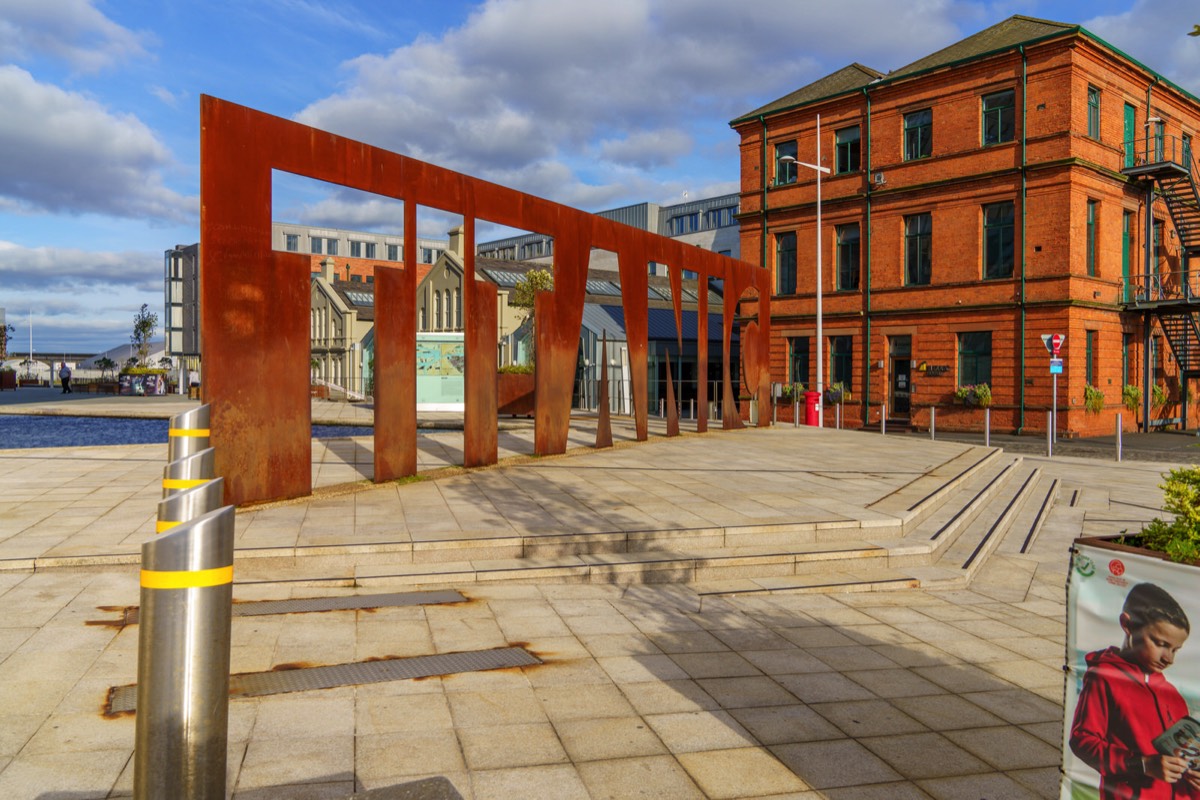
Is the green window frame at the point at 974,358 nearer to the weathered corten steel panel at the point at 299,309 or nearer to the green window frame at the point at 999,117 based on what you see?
the green window frame at the point at 999,117

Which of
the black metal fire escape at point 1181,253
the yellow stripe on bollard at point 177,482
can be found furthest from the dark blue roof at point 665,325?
the yellow stripe on bollard at point 177,482

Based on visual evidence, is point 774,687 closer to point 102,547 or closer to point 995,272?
point 102,547

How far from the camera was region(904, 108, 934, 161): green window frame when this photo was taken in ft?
99.5

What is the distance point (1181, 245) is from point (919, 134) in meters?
10.5

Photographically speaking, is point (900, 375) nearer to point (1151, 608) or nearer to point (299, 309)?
point (299, 309)

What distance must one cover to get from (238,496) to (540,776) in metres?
6.51

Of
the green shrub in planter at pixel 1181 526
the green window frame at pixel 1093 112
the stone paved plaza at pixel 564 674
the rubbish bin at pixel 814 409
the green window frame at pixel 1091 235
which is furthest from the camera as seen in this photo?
the green window frame at pixel 1091 235

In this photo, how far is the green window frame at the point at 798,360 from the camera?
112 feet

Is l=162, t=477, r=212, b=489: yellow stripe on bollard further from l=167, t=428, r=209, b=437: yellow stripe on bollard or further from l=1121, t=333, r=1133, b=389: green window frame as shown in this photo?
l=1121, t=333, r=1133, b=389: green window frame

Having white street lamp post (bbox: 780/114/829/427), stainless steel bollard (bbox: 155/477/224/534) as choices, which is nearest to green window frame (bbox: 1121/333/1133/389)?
white street lamp post (bbox: 780/114/829/427)

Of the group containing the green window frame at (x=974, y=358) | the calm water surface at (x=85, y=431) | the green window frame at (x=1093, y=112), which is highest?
the green window frame at (x=1093, y=112)

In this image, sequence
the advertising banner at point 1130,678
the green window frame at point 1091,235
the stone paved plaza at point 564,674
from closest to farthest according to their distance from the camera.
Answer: the advertising banner at point 1130,678
the stone paved plaza at point 564,674
the green window frame at point 1091,235

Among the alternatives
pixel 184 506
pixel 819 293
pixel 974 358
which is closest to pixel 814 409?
pixel 819 293

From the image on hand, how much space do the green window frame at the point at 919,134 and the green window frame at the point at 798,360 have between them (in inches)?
315
